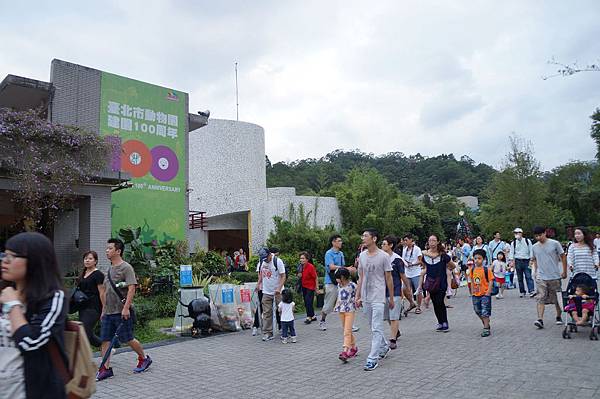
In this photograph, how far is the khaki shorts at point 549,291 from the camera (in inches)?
325

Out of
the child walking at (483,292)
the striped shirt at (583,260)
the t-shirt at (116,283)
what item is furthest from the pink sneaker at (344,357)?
the striped shirt at (583,260)

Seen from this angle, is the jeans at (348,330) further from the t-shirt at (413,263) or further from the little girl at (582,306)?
the t-shirt at (413,263)

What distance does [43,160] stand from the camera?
36.9 feet

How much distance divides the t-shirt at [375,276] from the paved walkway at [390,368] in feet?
2.95

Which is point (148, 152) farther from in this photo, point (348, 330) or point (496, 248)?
point (496, 248)

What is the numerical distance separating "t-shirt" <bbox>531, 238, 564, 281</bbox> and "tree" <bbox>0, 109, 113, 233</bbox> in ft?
32.4

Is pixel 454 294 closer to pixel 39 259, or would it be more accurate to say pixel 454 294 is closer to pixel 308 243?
pixel 308 243

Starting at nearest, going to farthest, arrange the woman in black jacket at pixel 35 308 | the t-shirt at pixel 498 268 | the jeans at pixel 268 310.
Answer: the woman in black jacket at pixel 35 308, the jeans at pixel 268 310, the t-shirt at pixel 498 268

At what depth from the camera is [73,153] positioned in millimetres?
11852

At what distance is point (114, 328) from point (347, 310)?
3.24 meters

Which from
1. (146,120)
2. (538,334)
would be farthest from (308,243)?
(538,334)

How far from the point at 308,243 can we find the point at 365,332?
13.8 meters

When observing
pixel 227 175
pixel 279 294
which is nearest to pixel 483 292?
pixel 279 294

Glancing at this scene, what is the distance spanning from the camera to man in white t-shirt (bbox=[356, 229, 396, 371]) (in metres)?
6.57
